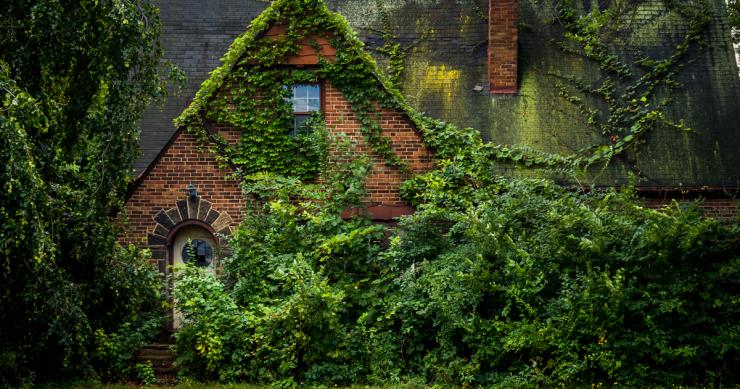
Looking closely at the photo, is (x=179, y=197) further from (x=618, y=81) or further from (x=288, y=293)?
(x=618, y=81)

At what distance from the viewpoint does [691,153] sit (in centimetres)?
1645

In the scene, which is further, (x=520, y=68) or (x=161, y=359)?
(x=520, y=68)

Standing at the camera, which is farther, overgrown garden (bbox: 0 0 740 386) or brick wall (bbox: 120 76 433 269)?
brick wall (bbox: 120 76 433 269)

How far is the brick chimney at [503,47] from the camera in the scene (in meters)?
17.1

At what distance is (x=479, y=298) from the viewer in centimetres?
1179

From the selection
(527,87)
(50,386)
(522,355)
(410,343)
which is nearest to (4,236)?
(50,386)

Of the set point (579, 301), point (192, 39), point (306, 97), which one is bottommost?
point (579, 301)

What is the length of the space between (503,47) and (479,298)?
22.9 ft

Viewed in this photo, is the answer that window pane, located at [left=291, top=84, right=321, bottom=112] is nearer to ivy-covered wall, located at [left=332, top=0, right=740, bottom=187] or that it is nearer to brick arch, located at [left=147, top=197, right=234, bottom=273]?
ivy-covered wall, located at [left=332, top=0, right=740, bottom=187]

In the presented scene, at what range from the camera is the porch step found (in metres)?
12.1

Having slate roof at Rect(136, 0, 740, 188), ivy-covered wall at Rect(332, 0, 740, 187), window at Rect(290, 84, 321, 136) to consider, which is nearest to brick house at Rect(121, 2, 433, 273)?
window at Rect(290, 84, 321, 136)

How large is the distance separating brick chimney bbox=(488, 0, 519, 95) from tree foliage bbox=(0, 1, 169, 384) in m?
7.54

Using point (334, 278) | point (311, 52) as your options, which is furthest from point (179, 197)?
point (334, 278)

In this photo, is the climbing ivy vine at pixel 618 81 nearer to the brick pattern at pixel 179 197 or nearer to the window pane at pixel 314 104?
the window pane at pixel 314 104
